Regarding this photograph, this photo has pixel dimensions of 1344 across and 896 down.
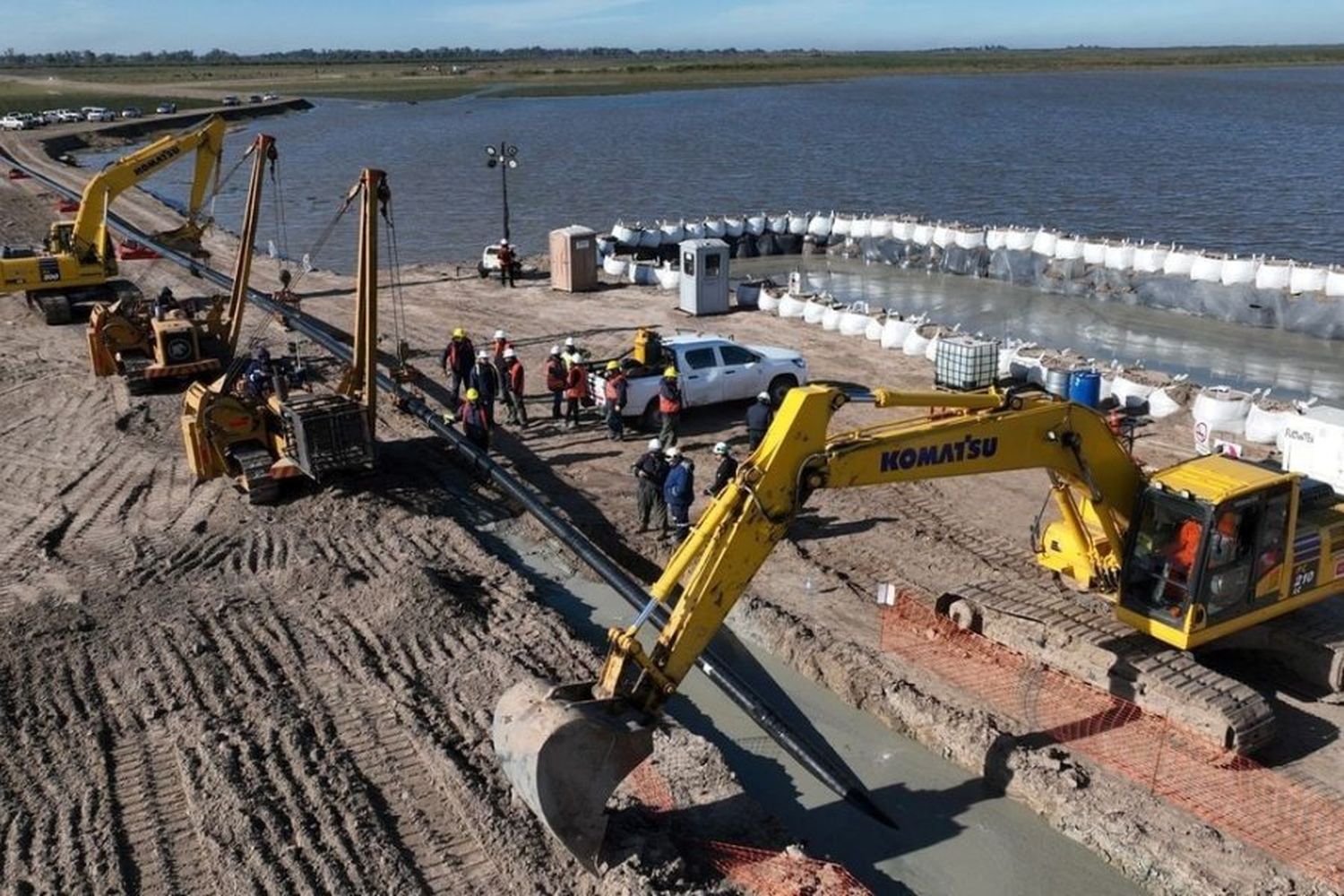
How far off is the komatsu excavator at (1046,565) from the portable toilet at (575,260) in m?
19.6

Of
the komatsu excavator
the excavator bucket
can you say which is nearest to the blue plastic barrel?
the komatsu excavator

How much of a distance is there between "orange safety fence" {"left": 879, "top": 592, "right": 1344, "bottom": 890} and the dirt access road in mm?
3200

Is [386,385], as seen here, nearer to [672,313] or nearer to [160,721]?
[672,313]

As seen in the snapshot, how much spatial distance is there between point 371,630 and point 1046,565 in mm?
7366

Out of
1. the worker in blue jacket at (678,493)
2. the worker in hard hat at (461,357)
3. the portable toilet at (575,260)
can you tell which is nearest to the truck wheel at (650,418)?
the worker in hard hat at (461,357)

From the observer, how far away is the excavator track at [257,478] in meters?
16.2

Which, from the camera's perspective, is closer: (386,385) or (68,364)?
(386,385)

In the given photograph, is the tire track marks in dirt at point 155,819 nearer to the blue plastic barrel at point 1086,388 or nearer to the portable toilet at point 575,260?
the blue plastic barrel at point 1086,388

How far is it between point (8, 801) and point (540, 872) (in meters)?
4.67

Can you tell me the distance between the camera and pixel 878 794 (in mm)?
10234

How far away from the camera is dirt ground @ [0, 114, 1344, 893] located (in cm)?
930

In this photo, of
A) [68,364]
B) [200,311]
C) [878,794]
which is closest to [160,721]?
[878,794]

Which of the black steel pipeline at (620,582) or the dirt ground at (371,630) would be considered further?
the black steel pipeline at (620,582)

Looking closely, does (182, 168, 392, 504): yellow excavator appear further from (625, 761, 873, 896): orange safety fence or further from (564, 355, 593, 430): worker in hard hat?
(625, 761, 873, 896): orange safety fence
